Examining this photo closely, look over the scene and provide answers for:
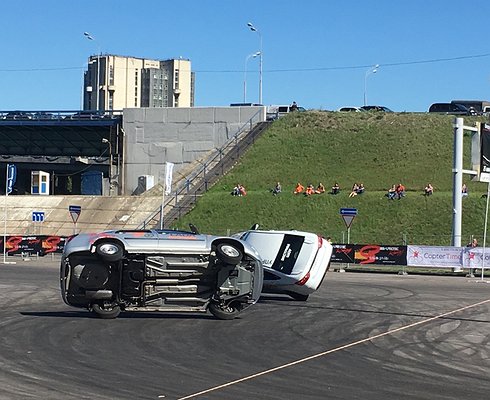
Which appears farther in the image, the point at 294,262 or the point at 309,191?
the point at 309,191

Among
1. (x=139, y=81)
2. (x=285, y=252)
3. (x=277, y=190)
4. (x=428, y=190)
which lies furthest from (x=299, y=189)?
(x=139, y=81)

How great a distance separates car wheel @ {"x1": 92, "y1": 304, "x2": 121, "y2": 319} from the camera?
681 inches

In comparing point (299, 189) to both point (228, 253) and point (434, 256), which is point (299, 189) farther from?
point (228, 253)

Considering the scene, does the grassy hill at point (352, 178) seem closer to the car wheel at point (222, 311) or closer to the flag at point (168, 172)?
the flag at point (168, 172)

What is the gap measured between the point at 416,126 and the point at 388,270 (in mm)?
26200

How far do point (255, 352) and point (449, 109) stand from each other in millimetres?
61297

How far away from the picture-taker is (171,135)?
64.6 m

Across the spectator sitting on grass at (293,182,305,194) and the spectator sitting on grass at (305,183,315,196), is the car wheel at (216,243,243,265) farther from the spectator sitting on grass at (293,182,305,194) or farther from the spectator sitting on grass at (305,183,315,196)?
the spectator sitting on grass at (293,182,305,194)

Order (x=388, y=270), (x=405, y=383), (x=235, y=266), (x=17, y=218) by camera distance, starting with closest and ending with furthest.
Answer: (x=405, y=383) → (x=235, y=266) → (x=388, y=270) → (x=17, y=218)

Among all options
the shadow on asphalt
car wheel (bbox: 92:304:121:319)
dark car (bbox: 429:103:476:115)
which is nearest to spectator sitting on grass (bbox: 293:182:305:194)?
dark car (bbox: 429:103:476:115)

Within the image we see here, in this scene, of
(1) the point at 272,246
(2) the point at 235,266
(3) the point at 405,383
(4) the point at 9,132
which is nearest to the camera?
(3) the point at 405,383

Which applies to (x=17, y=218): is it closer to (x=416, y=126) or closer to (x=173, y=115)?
(x=173, y=115)

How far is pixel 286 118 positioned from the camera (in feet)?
223

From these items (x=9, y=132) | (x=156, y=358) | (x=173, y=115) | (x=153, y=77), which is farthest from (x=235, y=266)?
(x=153, y=77)
